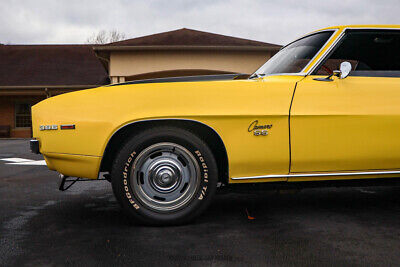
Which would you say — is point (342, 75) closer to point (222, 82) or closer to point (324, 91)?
point (324, 91)

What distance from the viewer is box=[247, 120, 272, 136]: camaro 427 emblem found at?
115 inches

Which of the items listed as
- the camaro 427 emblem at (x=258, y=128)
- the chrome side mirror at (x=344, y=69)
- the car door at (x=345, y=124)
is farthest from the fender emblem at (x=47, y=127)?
the chrome side mirror at (x=344, y=69)

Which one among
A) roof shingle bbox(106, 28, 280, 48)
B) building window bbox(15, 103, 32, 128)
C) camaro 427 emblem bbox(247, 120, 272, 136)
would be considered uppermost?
roof shingle bbox(106, 28, 280, 48)

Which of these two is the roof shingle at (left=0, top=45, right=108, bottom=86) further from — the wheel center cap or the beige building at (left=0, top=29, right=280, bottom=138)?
the wheel center cap

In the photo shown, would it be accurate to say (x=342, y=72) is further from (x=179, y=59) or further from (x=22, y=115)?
(x=22, y=115)

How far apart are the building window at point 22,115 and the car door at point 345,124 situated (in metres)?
20.7

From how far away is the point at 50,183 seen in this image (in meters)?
5.27

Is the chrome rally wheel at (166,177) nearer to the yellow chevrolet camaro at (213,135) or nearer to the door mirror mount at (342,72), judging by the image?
the yellow chevrolet camaro at (213,135)

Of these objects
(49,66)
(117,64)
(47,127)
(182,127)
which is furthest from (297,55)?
(49,66)

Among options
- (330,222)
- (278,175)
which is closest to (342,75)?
(278,175)

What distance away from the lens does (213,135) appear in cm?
309

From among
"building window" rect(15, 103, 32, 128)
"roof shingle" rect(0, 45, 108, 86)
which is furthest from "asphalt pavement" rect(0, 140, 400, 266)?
"building window" rect(15, 103, 32, 128)

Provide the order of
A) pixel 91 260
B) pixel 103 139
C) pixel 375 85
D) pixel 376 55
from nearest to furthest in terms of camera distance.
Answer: pixel 91 260 → pixel 103 139 → pixel 375 85 → pixel 376 55

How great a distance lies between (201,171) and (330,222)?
1.10m
